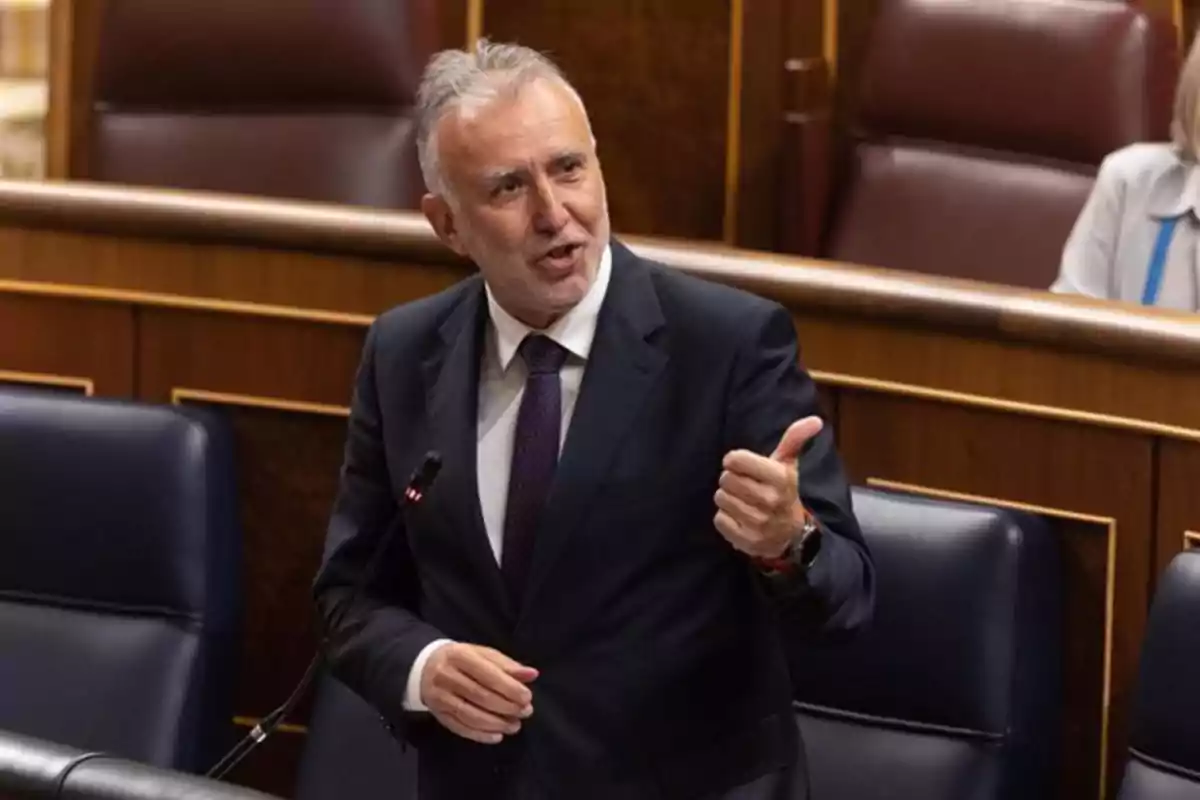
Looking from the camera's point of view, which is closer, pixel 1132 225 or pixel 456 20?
pixel 1132 225

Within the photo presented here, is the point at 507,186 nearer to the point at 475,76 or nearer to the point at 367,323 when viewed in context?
the point at 475,76

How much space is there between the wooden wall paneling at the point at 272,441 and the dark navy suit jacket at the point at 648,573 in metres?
0.37

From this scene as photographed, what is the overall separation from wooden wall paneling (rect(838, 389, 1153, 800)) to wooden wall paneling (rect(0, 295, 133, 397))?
443mm

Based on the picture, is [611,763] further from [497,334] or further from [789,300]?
[789,300]

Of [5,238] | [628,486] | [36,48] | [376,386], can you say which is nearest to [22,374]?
[5,238]

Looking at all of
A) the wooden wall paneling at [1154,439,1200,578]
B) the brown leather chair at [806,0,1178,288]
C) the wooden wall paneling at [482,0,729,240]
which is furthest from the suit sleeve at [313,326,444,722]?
the wooden wall paneling at [482,0,729,240]

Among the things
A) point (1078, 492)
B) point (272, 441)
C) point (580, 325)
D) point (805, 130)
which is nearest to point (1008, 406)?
point (1078, 492)

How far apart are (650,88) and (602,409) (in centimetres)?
82

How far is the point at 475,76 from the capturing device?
0.79m

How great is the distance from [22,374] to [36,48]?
2.81ft

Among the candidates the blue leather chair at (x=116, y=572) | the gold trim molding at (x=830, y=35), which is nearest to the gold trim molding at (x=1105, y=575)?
the blue leather chair at (x=116, y=572)

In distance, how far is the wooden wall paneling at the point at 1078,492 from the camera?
38.2 inches

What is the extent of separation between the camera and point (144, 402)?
1150mm

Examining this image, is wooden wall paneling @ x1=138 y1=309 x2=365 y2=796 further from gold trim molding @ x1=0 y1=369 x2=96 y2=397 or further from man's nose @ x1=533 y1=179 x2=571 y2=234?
man's nose @ x1=533 y1=179 x2=571 y2=234
